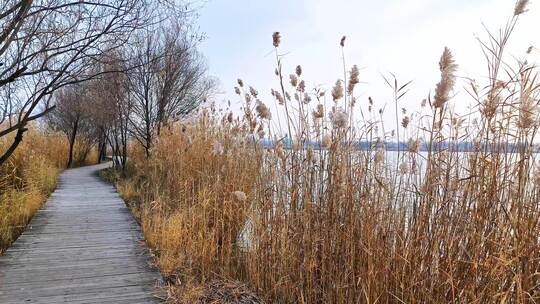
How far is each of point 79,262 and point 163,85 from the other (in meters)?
8.22

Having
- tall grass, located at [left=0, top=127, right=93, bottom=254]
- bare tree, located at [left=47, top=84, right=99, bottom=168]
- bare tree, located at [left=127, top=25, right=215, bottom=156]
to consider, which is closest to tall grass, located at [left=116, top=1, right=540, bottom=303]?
tall grass, located at [left=0, top=127, right=93, bottom=254]

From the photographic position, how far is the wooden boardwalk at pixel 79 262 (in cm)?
283

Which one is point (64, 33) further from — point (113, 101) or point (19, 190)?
point (113, 101)

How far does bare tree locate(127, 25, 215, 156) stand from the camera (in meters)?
10.4

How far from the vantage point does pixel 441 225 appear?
6.56ft

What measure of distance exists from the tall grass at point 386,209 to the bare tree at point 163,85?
707 cm

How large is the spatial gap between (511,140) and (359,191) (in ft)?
2.91

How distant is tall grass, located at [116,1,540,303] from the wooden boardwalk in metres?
0.27

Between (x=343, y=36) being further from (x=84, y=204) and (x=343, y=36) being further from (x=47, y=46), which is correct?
(x=84, y=204)

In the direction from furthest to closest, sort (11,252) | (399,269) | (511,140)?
(11,252)
(399,269)
(511,140)

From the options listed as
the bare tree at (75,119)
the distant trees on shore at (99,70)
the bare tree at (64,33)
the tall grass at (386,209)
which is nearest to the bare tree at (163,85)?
the distant trees on shore at (99,70)

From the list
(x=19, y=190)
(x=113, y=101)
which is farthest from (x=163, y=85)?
(x=19, y=190)

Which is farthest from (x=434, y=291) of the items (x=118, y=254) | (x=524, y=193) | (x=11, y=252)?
(x=11, y=252)

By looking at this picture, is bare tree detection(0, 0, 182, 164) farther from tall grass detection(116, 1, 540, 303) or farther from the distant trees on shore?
tall grass detection(116, 1, 540, 303)
